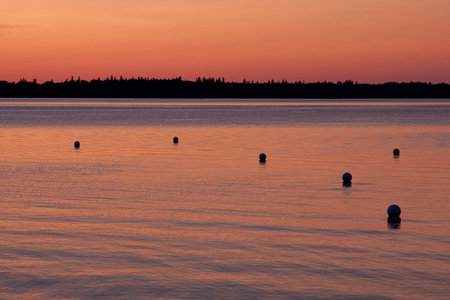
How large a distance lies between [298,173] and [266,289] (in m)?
21.4

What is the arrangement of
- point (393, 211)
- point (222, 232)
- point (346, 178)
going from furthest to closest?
point (346, 178)
point (393, 211)
point (222, 232)

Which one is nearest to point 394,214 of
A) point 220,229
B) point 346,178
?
point 220,229

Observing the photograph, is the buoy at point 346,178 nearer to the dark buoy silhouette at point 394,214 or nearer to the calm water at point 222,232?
the calm water at point 222,232

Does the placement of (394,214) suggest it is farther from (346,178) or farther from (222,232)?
(346,178)

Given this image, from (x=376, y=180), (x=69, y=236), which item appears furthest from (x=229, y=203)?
(x=376, y=180)

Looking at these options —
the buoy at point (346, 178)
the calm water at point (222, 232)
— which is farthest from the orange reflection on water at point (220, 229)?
the buoy at point (346, 178)

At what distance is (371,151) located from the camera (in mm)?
50562

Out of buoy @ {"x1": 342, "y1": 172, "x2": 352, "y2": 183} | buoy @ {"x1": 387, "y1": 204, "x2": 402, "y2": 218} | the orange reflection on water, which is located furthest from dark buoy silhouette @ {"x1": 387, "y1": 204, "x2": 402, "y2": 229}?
buoy @ {"x1": 342, "y1": 172, "x2": 352, "y2": 183}

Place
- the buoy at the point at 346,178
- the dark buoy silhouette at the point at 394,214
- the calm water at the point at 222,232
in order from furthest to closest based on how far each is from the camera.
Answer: the buoy at the point at 346,178 < the dark buoy silhouette at the point at 394,214 < the calm water at the point at 222,232

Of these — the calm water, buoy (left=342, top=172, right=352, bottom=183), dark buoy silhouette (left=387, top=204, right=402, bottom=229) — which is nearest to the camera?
the calm water

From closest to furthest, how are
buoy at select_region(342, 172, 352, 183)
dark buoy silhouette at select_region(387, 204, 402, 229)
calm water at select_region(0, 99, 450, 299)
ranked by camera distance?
calm water at select_region(0, 99, 450, 299), dark buoy silhouette at select_region(387, 204, 402, 229), buoy at select_region(342, 172, 352, 183)

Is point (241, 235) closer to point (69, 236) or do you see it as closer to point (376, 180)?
point (69, 236)

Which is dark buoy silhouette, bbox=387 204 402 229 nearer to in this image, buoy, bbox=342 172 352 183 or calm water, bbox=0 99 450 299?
calm water, bbox=0 99 450 299

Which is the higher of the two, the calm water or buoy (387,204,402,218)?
buoy (387,204,402,218)
